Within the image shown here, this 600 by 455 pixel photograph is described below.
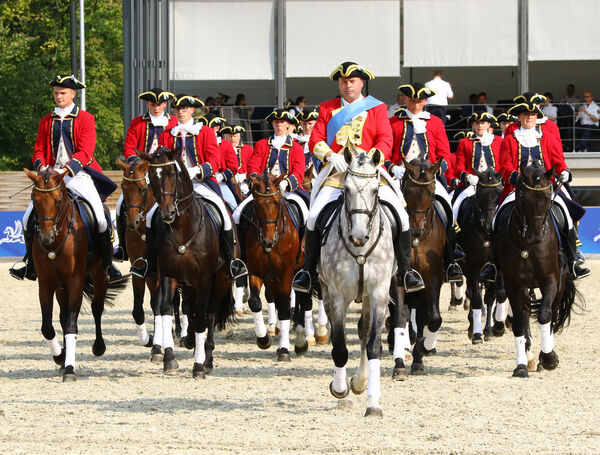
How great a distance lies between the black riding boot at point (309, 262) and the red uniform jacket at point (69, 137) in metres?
3.26

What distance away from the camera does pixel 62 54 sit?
47125 millimetres

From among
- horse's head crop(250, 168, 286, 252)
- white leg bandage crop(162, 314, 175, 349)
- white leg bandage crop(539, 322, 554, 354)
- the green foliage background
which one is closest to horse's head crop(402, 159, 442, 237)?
white leg bandage crop(539, 322, 554, 354)

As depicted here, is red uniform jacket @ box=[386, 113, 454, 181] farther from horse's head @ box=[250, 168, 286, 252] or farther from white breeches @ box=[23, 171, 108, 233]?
white breeches @ box=[23, 171, 108, 233]

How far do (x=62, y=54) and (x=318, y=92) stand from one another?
16072mm

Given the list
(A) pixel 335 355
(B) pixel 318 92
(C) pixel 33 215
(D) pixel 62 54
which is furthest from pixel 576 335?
(D) pixel 62 54

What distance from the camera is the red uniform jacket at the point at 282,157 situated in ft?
50.7

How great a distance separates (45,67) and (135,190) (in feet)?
122

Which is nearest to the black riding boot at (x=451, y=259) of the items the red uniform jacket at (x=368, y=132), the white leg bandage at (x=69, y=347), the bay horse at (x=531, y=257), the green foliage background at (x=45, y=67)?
the bay horse at (x=531, y=257)

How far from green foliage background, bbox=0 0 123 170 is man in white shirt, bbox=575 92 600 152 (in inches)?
914

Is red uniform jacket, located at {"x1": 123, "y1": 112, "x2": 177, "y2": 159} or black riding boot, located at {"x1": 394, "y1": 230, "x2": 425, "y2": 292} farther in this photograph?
red uniform jacket, located at {"x1": 123, "y1": 112, "x2": 177, "y2": 159}

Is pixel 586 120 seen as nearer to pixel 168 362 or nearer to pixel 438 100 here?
pixel 438 100

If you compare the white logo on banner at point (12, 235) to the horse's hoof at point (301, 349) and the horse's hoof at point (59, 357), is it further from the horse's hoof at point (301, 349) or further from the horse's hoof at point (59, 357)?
the horse's hoof at point (59, 357)

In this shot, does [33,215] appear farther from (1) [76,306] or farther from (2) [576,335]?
(2) [576,335]

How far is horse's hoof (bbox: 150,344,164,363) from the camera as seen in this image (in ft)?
42.3
